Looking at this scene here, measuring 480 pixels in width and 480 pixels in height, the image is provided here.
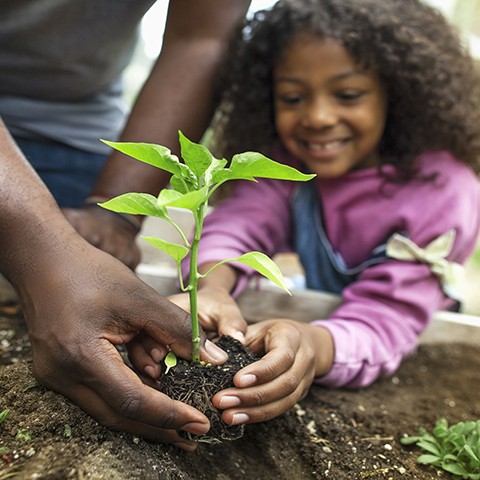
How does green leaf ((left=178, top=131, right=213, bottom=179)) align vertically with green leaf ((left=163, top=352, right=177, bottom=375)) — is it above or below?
above

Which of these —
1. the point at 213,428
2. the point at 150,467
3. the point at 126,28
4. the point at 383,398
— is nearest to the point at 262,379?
the point at 213,428

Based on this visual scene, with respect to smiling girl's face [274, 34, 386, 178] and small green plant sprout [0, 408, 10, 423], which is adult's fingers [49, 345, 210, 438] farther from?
smiling girl's face [274, 34, 386, 178]

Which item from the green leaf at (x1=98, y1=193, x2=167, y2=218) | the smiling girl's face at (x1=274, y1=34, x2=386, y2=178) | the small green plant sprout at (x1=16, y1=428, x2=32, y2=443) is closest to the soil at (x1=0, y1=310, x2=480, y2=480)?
the small green plant sprout at (x1=16, y1=428, x2=32, y2=443)

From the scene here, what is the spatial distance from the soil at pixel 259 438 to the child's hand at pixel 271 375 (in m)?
0.15

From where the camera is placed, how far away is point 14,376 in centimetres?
133

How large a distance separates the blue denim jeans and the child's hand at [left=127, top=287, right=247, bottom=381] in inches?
33.0

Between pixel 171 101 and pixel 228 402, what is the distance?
1.19 m

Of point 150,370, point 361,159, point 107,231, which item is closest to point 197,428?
point 150,370

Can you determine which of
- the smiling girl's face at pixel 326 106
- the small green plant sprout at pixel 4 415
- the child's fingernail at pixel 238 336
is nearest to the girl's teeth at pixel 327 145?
the smiling girl's face at pixel 326 106

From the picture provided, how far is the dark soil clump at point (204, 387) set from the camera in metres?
1.22

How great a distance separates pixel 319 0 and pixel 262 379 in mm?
1478

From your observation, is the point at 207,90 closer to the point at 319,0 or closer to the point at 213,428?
the point at 319,0

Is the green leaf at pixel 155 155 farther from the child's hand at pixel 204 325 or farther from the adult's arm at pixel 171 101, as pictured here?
the adult's arm at pixel 171 101

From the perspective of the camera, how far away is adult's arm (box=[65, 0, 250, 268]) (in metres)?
1.94
